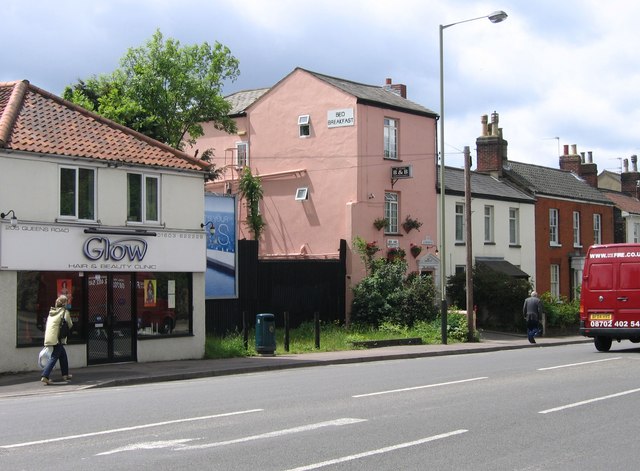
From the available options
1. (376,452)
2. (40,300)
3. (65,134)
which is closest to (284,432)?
(376,452)

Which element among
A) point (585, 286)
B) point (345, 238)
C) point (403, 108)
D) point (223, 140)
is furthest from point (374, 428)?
point (223, 140)

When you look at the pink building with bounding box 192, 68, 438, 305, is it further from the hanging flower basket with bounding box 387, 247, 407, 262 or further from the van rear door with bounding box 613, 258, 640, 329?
the van rear door with bounding box 613, 258, 640, 329

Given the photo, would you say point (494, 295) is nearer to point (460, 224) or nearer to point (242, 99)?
point (460, 224)

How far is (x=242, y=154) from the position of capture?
34.6 m

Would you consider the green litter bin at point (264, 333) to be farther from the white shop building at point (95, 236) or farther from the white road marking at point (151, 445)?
the white road marking at point (151, 445)

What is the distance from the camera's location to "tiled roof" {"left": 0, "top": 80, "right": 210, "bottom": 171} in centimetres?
1884

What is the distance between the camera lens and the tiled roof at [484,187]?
35.7 m

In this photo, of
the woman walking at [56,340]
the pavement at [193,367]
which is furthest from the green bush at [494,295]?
the woman walking at [56,340]

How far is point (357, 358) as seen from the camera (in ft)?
71.2

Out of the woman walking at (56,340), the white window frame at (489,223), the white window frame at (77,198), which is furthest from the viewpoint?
the white window frame at (489,223)

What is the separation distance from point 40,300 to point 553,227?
2892 centimetres

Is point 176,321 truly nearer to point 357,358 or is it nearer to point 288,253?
point 357,358

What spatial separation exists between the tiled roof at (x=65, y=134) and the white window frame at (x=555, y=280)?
79.7 feet

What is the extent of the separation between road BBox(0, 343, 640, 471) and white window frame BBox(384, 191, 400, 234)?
51.5ft
